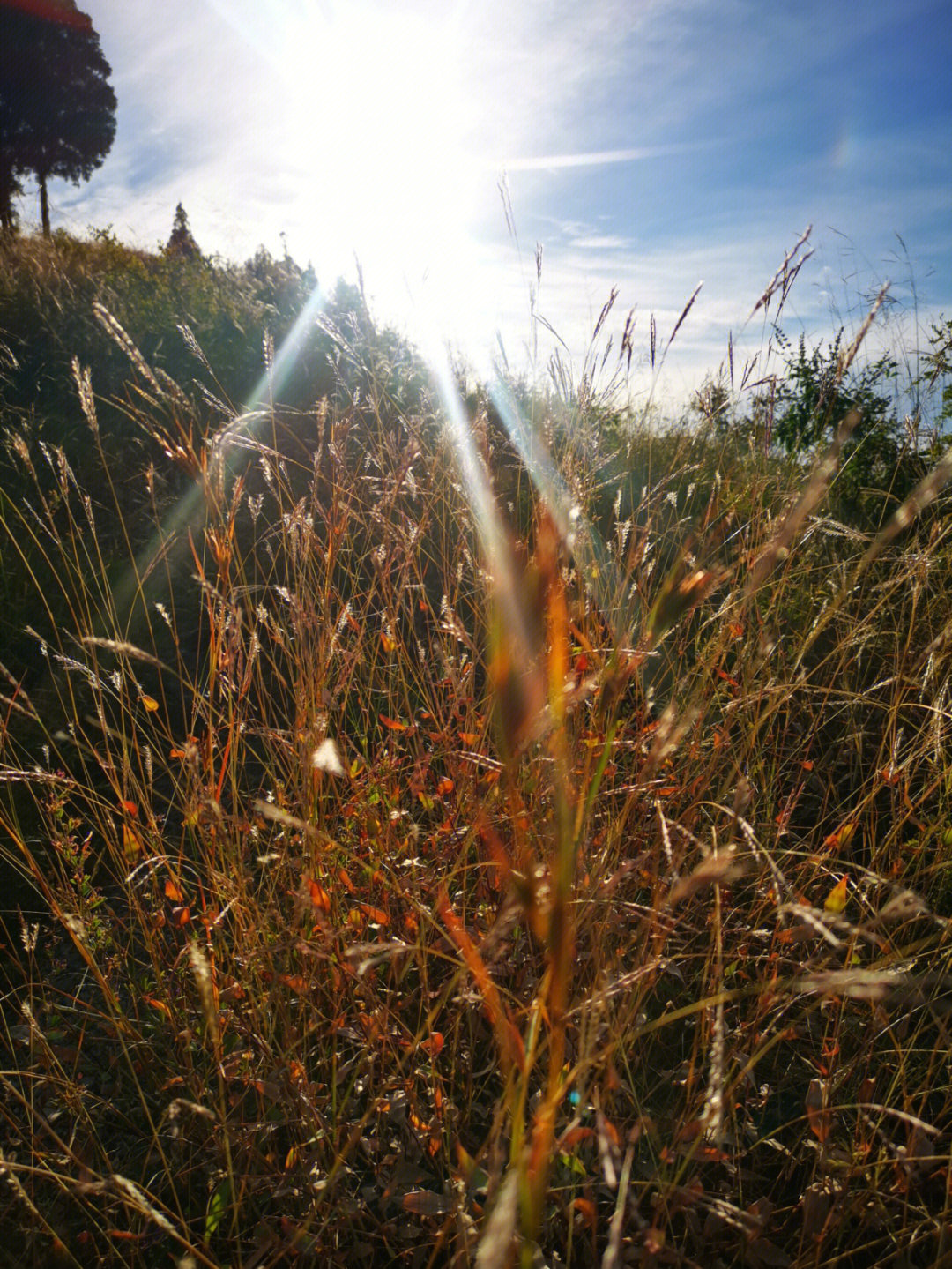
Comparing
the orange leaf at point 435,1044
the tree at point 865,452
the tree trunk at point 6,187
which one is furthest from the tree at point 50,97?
the orange leaf at point 435,1044

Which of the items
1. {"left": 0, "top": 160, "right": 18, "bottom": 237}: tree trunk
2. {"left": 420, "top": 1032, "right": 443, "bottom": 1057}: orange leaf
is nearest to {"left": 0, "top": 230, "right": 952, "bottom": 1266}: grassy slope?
{"left": 420, "top": 1032, "right": 443, "bottom": 1057}: orange leaf

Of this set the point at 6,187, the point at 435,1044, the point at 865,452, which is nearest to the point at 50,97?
the point at 6,187

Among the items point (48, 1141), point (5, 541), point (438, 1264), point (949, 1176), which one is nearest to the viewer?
point (949, 1176)

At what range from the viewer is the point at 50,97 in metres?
20.5

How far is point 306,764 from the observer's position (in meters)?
1.29

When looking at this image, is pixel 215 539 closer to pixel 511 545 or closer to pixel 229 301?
pixel 511 545

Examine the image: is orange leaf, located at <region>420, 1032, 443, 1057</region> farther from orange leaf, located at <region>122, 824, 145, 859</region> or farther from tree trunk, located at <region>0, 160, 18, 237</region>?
tree trunk, located at <region>0, 160, 18, 237</region>

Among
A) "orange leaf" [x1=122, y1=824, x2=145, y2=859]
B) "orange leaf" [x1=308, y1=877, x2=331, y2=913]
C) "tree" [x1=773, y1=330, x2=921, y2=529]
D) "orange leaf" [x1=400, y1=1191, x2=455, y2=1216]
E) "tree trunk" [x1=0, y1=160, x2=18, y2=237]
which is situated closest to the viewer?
"orange leaf" [x1=400, y1=1191, x2=455, y2=1216]

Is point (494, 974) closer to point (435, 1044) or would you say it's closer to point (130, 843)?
point (435, 1044)

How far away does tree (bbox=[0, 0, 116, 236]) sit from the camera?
19391mm

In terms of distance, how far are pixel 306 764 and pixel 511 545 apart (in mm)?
820

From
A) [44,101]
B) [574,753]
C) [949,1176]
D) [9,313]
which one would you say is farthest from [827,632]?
[44,101]

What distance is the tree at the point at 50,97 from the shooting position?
19.4 meters

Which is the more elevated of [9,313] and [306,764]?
[9,313]
